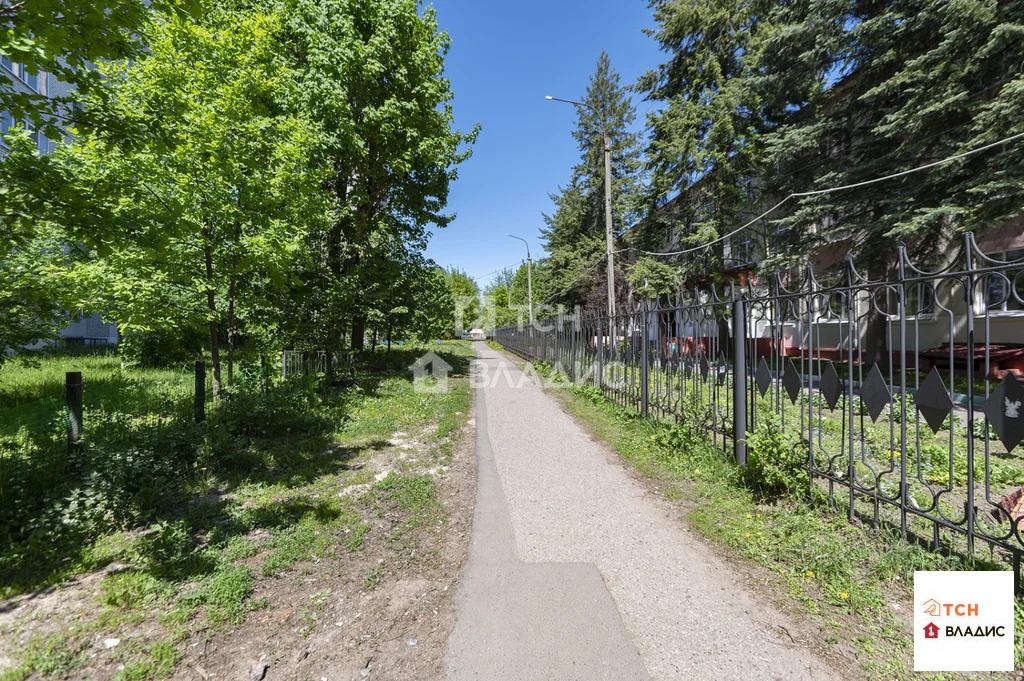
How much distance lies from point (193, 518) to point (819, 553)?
5132 mm

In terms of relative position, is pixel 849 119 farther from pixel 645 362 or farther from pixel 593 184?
pixel 593 184

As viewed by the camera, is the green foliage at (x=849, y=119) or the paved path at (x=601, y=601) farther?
the green foliage at (x=849, y=119)

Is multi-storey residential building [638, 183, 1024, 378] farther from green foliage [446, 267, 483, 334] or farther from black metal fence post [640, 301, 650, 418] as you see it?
green foliage [446, 267, 483, 334]

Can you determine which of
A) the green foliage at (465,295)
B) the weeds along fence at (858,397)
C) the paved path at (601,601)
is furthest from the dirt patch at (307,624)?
the green foliage at (465,295)

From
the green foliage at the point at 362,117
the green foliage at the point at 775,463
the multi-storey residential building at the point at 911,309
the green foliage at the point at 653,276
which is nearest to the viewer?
the multi-storey residential building at the point at 911,309

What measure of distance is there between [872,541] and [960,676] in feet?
4.06

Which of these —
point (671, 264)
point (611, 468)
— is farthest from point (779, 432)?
point (671, 264)

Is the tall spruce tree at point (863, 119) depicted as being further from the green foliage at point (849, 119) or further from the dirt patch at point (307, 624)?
the dirt patch at point (307, 624)

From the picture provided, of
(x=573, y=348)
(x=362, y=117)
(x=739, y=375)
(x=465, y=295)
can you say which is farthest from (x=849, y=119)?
(x=465, y=295)

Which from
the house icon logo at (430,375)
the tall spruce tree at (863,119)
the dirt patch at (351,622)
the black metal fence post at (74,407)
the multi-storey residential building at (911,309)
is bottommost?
the dirt patch at (351,622)

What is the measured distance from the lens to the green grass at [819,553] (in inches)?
97.7

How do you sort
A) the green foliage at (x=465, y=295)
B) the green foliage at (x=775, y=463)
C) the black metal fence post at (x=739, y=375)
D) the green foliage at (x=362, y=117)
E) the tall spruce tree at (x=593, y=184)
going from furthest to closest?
the green foliage at (x=465, y=295) < the tall spruce tree at (x=593, y=184) < the green foliage at (x=362, y=117) < the black metal fence post at (x=739, y=375) < the green foliage at (x=775, y=463)

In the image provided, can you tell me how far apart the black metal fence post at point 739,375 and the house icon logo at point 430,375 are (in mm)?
8648
